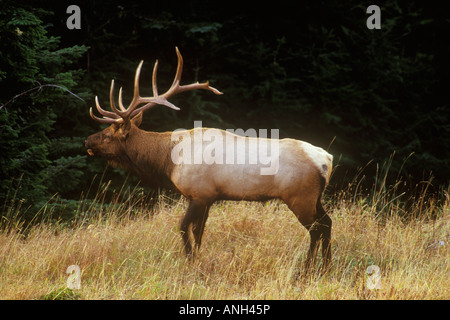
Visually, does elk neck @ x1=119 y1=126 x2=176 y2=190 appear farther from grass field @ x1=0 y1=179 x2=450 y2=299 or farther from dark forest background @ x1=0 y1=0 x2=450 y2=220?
dark forest background @ x1=0 y1=0 x2=450 y2=220

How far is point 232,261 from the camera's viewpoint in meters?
4.47

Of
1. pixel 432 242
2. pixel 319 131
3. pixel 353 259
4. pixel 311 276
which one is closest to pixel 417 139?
pixel 319 131

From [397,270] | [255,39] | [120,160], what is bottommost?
[397,270]

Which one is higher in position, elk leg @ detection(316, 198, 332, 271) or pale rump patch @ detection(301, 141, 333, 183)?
pale rump patch @ detection(301, 141, 333, 183)

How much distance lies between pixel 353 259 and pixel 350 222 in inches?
27.0

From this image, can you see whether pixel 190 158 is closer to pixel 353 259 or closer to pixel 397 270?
pixel 353 259

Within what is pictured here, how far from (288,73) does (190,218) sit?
795 centimetres

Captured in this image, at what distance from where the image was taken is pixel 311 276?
14.5 feet

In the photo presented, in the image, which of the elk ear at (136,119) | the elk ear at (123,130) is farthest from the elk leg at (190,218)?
the elk ear at (136,119)

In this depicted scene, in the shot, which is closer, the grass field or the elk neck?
the grass field

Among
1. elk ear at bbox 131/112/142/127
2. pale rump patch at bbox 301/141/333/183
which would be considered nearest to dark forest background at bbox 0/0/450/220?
elk ear at bbox 131/112/142/127

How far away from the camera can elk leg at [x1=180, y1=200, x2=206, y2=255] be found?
4.70m

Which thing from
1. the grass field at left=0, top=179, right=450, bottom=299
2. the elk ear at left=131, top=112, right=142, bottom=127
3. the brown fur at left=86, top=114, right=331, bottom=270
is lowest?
the grass field at left=0, top=179, right=450, bottom=299

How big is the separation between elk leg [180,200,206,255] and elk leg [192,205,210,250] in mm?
20
